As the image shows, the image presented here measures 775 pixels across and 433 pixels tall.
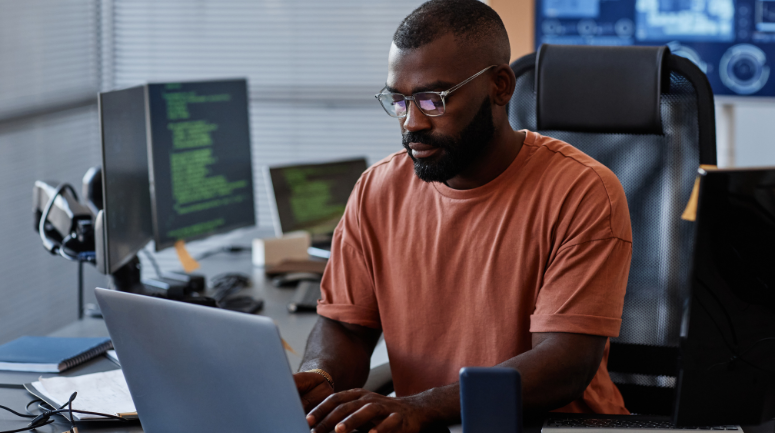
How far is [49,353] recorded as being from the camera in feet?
4.59

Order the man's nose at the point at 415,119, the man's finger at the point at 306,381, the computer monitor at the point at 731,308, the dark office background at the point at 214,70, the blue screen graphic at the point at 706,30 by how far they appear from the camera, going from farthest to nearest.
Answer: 1. the dark office background at the point at 214,70
2. the blue screen graphic at the point at 706,30
3. the man's nose at the point at 415,119
4. the man's finger at the point at 306,381
5. the computer monitor at the point at 731,308

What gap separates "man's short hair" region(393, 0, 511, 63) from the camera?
47.8 inches

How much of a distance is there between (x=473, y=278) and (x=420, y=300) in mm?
110

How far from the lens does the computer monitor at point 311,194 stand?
7.46ft

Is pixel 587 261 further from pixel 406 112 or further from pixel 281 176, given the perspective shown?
pixel 281 176

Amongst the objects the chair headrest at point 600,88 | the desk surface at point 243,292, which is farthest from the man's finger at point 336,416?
the chair headrest at point 600,88

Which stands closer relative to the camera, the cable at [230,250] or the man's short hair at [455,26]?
the man's short hair at [455,26]

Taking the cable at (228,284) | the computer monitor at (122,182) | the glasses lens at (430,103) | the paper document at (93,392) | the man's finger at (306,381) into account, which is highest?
the glasses lens at (430,103)

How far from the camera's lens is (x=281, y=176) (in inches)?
90.2

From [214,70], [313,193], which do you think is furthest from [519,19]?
[214,70]

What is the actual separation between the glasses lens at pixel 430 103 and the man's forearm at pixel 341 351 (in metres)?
0.43

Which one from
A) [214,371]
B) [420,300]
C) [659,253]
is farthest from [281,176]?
[214,371]

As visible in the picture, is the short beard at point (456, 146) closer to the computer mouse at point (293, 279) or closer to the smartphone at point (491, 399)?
the smartphone at point (491, 399)

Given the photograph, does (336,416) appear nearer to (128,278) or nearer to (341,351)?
(341,351)
